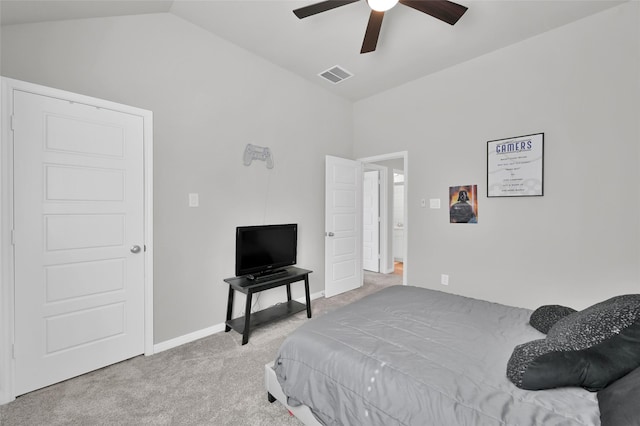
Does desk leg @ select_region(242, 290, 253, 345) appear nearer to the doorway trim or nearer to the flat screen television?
the flat screen television

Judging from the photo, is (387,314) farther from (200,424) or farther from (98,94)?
(98,94)

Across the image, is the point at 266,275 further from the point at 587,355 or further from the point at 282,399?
the point at 587,355

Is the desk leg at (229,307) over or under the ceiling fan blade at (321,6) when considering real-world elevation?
under

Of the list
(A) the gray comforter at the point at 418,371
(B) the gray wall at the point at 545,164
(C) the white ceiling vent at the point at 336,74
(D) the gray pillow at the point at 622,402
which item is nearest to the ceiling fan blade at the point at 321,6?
(C) the white ceiling vent at the point at 336,74

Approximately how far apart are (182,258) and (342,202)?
235 cm

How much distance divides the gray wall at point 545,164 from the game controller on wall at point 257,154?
1.99 m

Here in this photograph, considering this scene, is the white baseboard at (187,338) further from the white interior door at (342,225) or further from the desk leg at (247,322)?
the white interior door at (342,225)

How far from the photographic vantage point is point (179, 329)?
8.80ft

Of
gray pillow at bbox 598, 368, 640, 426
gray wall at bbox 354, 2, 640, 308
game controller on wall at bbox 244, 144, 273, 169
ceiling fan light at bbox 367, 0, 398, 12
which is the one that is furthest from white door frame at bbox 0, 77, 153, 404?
gray wall at bbox 354, 2, 640, 308

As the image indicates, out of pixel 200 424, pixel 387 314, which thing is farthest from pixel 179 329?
pixel 387 314

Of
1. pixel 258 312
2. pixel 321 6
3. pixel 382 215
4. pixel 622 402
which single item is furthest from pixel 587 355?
pixel 382 215

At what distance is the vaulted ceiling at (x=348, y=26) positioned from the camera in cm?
224

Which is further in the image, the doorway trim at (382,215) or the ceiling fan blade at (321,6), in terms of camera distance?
the doorway trim at (382,215)

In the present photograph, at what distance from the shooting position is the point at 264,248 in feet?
10.3
